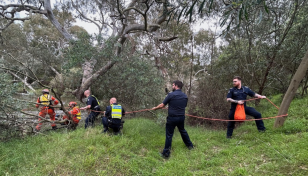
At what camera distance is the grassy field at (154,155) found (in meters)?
3.21

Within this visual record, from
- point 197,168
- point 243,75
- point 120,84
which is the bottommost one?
point 197,168

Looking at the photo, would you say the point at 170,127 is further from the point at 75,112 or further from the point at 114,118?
the point at 75,112

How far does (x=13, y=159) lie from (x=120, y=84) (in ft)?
14.9

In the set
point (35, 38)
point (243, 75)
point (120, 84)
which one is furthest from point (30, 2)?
point (35, 38)

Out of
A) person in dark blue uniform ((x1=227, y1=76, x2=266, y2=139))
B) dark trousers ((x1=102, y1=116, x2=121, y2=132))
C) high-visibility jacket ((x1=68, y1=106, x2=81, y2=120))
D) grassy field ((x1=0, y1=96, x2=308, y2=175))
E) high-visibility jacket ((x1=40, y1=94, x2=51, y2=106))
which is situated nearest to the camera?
grassy field ((x1=0, y1=96, x2=308, y2=175))

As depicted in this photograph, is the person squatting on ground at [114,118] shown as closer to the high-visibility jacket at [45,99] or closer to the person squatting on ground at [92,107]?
the person squatting on ground at [92,107]

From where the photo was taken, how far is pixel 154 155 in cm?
406

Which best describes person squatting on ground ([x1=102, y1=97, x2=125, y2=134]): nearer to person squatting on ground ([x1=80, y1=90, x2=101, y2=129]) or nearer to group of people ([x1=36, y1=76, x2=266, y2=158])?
group of people ([x1=36, y1=76, x2=266, y2=158])

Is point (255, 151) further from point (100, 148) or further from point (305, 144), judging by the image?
point (100, 148)

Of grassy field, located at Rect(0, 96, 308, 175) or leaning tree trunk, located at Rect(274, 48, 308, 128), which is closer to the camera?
grassy field, located at Rect(0, 96, 308, 175)

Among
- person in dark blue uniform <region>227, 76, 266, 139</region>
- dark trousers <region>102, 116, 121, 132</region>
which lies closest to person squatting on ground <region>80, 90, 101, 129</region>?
dark trousers <region>102, 116, 121, 132</region>

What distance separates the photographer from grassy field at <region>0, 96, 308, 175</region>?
10.5 ft

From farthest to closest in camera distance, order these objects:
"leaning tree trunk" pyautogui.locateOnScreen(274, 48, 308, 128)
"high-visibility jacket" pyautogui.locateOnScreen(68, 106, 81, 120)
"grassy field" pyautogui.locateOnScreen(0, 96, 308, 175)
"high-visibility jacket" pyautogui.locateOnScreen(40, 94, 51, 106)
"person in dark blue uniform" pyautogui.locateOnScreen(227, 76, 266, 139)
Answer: "high-visibility jacket" pyautogui.locateOnScreen(40, 94, 51, 106) → "high-visibility jacket" pyautogui.locateOnScreen(68, 106, 81, 120) → "person in dark blue uniform" pyautogui.locateOnScreen(227, 76, 266, 139) → "leaning tree trunk" pyautogui.locateOnScreen(274, 48, 308, 128) → "grassy field" pyautogui.locateOnScreen(0, 96, 308, 175)

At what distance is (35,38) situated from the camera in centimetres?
2419
